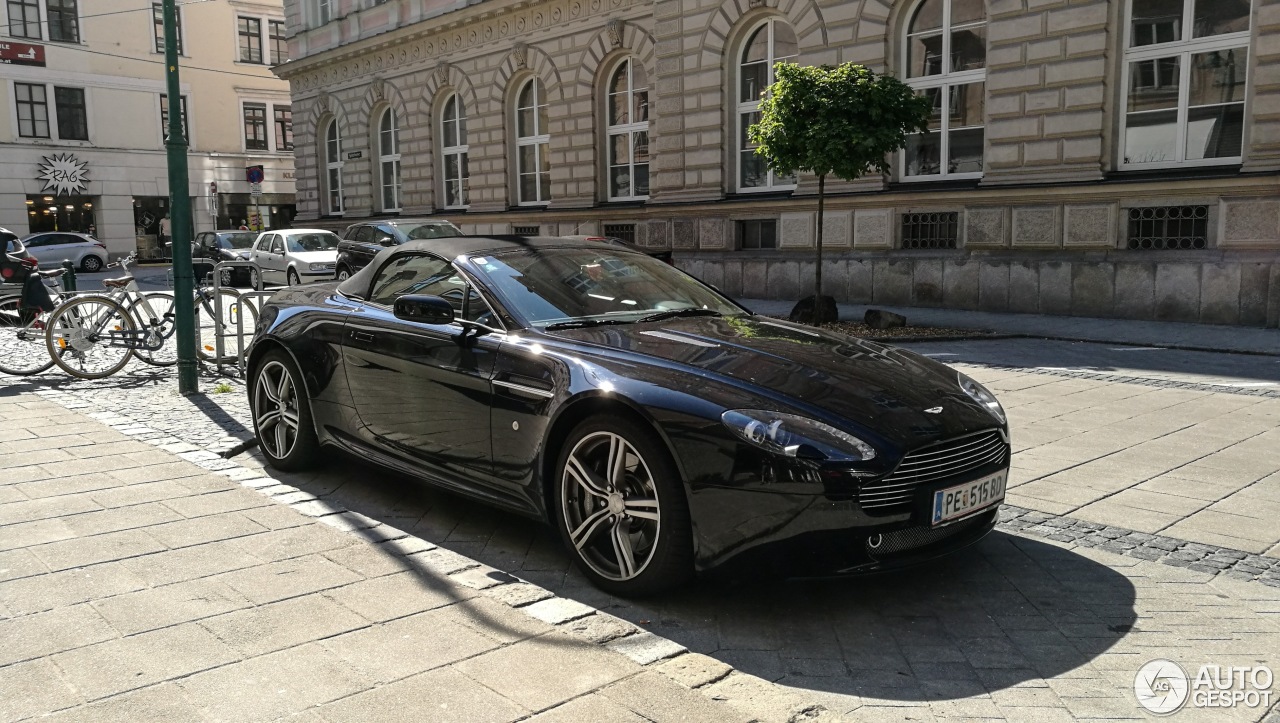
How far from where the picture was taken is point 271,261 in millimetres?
26297

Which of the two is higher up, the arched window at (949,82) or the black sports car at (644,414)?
the arched window at (949,82)

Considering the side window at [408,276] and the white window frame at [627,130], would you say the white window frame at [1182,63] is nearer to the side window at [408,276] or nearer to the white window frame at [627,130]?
the white window frame at [627,130]

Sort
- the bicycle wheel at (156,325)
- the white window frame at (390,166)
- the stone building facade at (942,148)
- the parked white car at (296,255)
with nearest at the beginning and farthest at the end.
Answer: the bicycle wheel at (156,325), the stone building facade at (942,148), the parked white car at (296,255), the white window frame at (390,166)

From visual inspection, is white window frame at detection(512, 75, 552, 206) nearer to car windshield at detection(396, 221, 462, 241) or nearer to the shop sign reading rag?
car windshield at detection(396, 221, 462, 241)

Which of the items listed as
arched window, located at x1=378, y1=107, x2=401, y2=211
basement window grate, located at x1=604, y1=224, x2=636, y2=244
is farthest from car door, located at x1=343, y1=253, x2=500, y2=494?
arched window, located at x1=378, y1=107, x2=401, y2=211

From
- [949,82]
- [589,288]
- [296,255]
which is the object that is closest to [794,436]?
Answer: [589,288]

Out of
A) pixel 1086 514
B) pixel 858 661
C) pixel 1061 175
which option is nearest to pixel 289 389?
→ pixel 858 661

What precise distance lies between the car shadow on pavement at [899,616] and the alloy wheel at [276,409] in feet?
5.28

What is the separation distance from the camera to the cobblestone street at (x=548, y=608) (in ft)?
11.2

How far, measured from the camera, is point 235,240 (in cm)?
3209

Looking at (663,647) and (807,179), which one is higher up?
(807,179)

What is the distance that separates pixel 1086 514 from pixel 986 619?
168 centimetres

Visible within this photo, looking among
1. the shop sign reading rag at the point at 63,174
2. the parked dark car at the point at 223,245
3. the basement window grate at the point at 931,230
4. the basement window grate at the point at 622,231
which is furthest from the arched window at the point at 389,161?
the basement window grate at the point at 931,230

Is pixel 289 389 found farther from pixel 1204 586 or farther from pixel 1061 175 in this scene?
pixel 1061 175
